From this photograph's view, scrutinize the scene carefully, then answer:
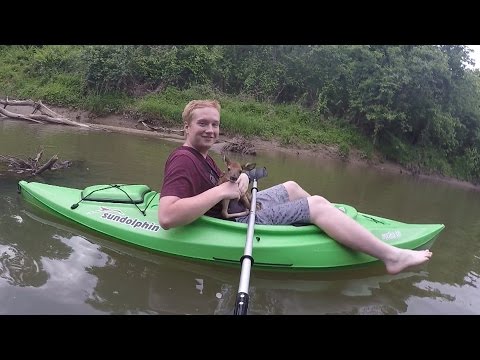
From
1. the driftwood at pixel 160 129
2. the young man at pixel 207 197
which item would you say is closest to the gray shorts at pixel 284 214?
the young man at pixel 207 197

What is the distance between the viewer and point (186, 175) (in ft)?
10.2

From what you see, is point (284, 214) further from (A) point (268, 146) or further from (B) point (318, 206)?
(A) point (268, 146)

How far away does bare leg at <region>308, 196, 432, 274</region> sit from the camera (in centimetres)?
319

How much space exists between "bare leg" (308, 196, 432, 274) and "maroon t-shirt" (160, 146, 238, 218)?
0.97m

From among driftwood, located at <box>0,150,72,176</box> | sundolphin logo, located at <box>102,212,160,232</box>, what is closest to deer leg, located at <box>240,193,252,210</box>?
sundolphin logo, located at <box>102,212,160,232</box>

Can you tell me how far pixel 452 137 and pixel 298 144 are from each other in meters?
8.00

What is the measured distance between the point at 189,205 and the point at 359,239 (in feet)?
4.51

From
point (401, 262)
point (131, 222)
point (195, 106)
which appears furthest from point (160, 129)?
point (401, 262)

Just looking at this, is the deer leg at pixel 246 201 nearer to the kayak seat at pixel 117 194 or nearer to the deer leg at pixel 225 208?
the deer leg at pixel 225 208

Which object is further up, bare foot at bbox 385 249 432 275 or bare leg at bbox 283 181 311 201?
bare leg at bbox 283 181 311 201

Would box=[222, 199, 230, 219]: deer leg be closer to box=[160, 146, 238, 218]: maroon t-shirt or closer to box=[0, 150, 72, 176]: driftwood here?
box=[160, 146, 238, 218]: maroon t-shirt

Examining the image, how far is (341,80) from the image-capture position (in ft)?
64.3

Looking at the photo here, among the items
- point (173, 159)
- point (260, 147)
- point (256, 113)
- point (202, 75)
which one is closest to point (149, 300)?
point (173, 159)

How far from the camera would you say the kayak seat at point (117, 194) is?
13.4 ft
